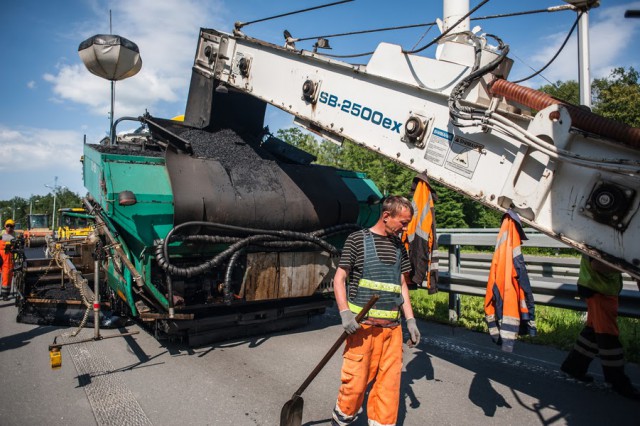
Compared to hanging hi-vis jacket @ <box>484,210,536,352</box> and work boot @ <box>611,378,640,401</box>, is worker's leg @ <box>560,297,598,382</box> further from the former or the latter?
hanging hi-vis jacket @ <box>484,210,536,352</box>

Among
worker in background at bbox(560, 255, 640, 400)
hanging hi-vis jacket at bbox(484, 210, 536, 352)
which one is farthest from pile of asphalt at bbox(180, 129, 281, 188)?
worker in background at bbox(560, 255, 640, 400)

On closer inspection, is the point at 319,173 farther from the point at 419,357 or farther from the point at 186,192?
the point at 419,357

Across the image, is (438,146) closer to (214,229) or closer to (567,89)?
(214,229)

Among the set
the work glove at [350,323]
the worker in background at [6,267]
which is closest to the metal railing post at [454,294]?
the work glove at [350,323]

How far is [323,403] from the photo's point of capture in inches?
135

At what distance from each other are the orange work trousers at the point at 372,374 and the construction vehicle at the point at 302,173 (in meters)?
1.22

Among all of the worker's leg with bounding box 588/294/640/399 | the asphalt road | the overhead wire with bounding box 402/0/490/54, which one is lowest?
the asphalt road

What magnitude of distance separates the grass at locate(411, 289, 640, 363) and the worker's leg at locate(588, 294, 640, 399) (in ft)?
2.88

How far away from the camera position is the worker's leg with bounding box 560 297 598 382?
3.79m

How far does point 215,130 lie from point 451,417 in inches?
176

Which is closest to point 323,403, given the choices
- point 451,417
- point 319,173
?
point 451,417

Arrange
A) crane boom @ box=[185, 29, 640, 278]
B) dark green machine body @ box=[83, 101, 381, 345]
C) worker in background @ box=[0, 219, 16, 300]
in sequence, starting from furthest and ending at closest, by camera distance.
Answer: worker in background @ box=[0, 219, 16, 300] → dark green machine body @ box=[83, 101, 381, 345] → crane boom @ box=[185, 29, 640, 278]

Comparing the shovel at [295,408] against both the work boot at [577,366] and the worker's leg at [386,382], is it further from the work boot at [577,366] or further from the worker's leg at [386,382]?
the work boot at [577,366]

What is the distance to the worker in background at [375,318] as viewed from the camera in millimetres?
2762
